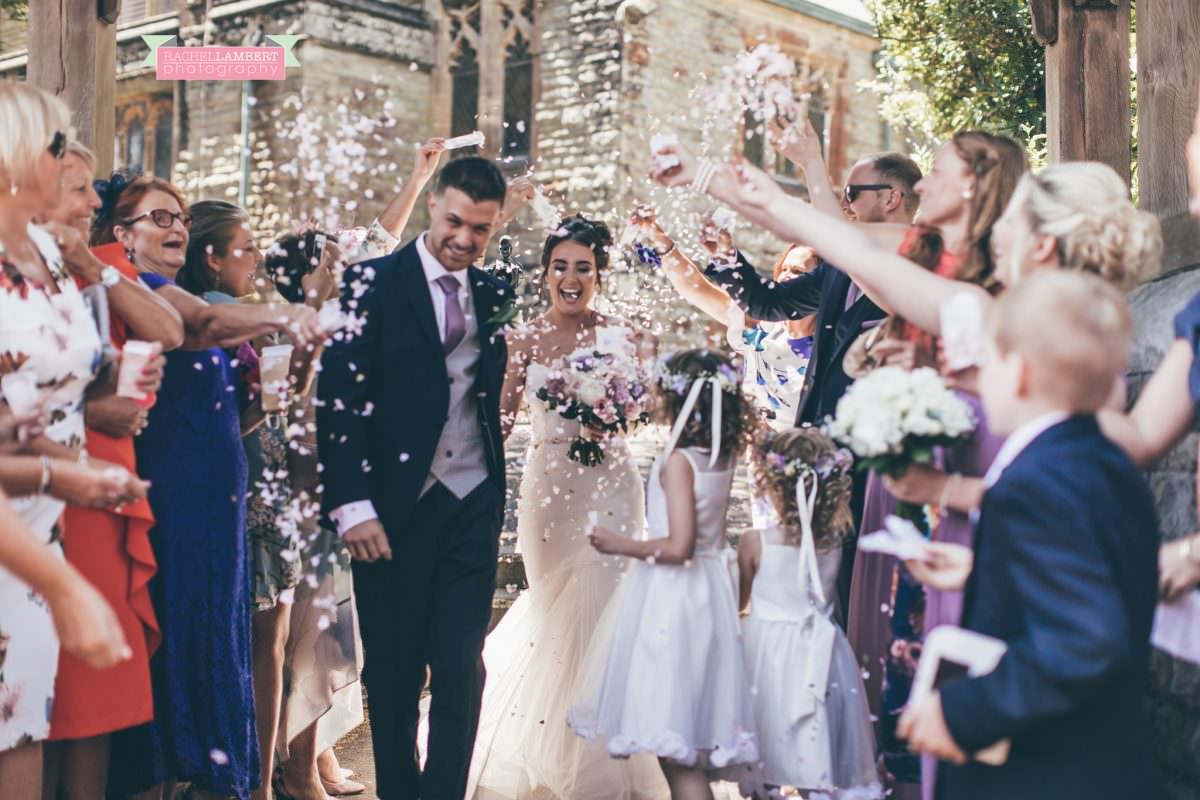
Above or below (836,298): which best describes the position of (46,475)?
below

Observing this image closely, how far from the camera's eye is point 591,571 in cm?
550

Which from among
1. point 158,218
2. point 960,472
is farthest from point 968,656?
point 158,218

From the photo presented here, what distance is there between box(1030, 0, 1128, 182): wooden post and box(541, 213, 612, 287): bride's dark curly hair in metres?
2.13

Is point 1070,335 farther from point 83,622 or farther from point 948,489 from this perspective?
point 83,622

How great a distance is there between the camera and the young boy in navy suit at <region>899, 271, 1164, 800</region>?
2.28m

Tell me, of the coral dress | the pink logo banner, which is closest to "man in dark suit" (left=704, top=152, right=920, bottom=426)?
the coral dress

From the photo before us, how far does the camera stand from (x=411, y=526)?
4.46 metres

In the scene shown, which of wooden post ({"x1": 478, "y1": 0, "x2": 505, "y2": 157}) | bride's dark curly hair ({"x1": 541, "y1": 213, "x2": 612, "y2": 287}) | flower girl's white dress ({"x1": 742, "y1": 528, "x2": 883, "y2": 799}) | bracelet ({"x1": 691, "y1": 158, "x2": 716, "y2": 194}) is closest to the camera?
bracelet ({"x1": 691, "y1": 158, "x2": 716, "y2": 194})

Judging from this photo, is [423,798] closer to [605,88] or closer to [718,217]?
[718,217]

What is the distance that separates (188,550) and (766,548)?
199 centimetres

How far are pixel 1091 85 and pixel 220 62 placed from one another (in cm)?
1421

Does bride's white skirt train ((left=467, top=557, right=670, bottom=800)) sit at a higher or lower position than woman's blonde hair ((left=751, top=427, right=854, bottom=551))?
lower

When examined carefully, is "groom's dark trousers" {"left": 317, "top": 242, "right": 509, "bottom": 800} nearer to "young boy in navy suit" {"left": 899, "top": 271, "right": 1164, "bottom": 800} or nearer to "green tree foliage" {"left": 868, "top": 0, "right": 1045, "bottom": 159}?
"young boy in navy suit" {"left": 899, "top": 271, "right": 1164, "bottom": 800}

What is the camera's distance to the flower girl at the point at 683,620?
426cm
